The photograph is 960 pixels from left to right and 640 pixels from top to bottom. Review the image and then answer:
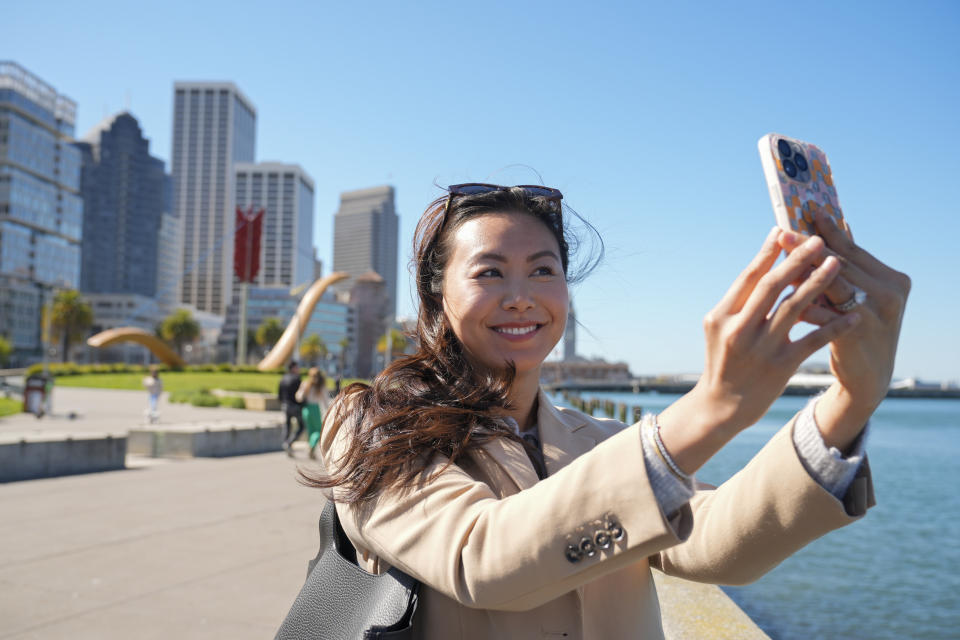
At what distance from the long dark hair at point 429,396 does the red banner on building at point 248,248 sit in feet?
194

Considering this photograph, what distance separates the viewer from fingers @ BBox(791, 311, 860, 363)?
2.94ft

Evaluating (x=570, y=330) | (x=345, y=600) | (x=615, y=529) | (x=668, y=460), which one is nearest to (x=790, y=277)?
(x=668, y=460)

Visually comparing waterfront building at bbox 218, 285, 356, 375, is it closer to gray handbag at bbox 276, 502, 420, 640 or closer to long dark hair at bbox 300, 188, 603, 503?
long dark hair at bbox 300, 188, 603, 503

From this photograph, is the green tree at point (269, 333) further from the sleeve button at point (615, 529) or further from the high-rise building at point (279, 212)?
the sleeve button at point (615, 529)

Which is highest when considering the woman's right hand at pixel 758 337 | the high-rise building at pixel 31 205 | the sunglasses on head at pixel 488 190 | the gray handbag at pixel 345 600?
the high-rise building at pixel 31 205

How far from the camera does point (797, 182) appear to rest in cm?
100

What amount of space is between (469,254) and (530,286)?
6.1 inches

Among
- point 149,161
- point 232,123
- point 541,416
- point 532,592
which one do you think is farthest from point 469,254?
point 232,123

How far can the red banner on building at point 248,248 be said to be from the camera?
58344mm

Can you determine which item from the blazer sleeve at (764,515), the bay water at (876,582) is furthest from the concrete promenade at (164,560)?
the bay water at (876,582)

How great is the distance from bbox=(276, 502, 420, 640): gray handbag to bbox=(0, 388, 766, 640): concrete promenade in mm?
2307

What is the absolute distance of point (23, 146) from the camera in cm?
9875

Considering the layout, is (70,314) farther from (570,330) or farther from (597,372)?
(597,372)

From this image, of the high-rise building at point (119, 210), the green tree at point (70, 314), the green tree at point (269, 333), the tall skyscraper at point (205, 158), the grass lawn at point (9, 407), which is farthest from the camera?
the tall skyscraper at point (205, 158)
